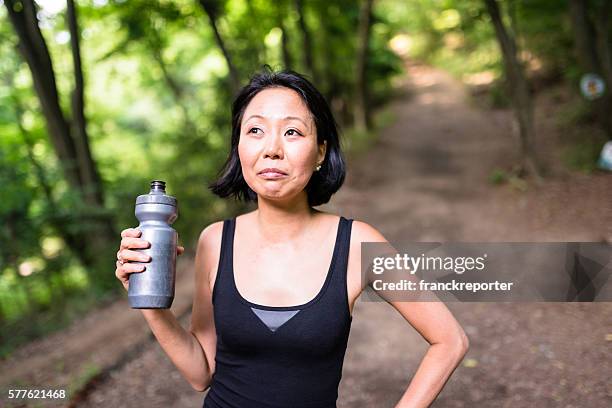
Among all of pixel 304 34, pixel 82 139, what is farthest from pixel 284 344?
pixel 304 34

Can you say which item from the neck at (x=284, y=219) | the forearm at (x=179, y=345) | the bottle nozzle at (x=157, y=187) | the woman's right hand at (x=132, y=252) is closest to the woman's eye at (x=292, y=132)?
the neck at (x=284, y=219)

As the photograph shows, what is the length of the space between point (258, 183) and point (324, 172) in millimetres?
429

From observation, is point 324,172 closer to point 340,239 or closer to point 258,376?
point 340,239

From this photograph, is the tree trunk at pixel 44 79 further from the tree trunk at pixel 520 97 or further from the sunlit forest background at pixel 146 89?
the tree trunk at pixel 520 97

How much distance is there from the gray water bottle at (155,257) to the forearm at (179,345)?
0.14m

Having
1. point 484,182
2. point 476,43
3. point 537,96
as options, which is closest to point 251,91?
point 484,182

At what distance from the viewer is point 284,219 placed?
208 centimetres

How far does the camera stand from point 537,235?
819 cm

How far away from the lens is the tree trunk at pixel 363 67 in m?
14.9

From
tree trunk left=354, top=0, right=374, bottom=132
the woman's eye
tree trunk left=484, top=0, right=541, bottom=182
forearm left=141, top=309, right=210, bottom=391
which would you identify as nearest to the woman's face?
the woman's eye

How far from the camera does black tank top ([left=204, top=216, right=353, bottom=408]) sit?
1850 millimetres

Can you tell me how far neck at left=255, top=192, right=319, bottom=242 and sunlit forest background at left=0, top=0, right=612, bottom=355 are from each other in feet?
12.5

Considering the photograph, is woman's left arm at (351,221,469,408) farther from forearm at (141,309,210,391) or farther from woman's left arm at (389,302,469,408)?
forearm at (141,309,210,391)

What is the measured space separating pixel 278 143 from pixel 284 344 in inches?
29.1
